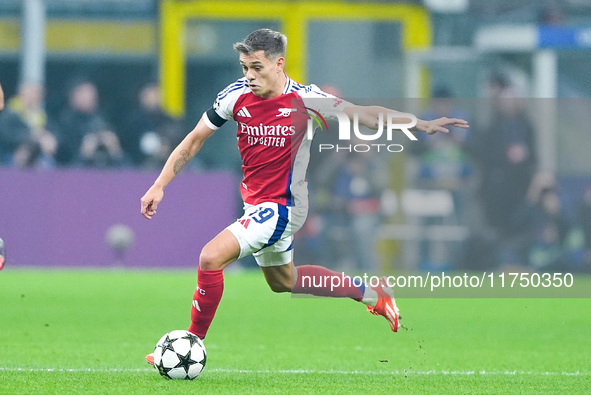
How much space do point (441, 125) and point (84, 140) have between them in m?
→ 9.82

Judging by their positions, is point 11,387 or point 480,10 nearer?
point 11,387

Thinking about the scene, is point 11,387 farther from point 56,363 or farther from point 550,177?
point 550,177

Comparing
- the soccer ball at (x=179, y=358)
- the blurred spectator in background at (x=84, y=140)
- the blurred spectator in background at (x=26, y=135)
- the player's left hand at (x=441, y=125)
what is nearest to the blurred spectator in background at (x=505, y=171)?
the blurred spectator in background at (x=84, y=140)

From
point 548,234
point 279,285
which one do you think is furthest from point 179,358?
point 548,234

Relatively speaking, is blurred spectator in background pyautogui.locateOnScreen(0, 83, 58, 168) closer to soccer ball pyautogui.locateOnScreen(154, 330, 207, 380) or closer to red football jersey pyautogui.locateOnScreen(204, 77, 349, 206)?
red football jersey pyautogui.locateOnScreen(204, 77, 349, 206)

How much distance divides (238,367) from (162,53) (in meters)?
Result: 12.5

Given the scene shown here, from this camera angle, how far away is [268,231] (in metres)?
7.48

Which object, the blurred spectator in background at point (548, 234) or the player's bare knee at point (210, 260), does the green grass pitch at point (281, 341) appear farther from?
the blurred spectator in background at point (548, 234)

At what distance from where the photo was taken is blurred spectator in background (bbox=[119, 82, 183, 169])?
53.9ft

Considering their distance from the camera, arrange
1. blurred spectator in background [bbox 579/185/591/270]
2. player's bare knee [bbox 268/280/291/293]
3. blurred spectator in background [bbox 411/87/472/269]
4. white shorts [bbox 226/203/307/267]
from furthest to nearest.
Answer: blurred spectator in background [bbox 579/185/591/270]
blurred spectator in background [bbox 411/87/472/269]
player's bare knee [bbox 268/280/291/293]
white shorts [bbox 226/203/307/267]

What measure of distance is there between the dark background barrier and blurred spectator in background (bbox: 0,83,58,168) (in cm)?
26

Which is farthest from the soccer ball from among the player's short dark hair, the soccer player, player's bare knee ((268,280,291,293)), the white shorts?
the player's short dark hair

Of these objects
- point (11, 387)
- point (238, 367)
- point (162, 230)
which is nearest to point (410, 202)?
point (162, 230)

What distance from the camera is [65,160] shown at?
16.3m
